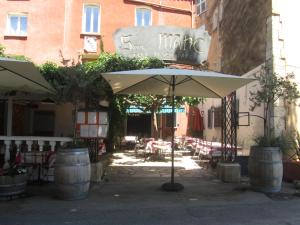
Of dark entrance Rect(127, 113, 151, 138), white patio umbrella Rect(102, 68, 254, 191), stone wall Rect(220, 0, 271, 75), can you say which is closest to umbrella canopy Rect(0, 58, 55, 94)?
white patio umbrella Rect(102, 68, 254, 191)

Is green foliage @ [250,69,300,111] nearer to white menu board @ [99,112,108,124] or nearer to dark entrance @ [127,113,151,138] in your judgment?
white menu board @ [99,112,108,124]

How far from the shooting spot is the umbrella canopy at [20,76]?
614 centimetres

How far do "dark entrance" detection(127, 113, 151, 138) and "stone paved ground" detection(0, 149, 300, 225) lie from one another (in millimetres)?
13161

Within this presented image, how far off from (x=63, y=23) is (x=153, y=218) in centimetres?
1458

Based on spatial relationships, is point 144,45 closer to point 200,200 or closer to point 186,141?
point 186,141

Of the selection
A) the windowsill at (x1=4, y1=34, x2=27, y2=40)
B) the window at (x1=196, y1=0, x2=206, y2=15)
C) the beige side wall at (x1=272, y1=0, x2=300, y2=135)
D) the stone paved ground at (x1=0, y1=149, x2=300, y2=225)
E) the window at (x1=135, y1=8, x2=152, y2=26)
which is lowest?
the stone paved ground at (x1=0, y1=149, x2=300, y2=225)

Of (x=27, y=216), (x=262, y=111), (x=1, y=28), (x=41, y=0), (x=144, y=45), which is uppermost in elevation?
(x=41, y=0)

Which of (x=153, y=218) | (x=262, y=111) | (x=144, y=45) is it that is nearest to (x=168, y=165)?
(x=262, y=111)

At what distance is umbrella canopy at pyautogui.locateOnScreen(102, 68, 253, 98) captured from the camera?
721cm

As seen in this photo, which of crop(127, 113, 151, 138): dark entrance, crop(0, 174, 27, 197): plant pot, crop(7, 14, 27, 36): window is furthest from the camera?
crop(127, 113, 151, 138): dark entrance

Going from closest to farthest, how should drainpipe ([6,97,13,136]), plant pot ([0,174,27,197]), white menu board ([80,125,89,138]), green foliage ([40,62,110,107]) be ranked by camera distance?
plant pot ([0,174,27,197]) < green foliage ([40,62,110,107]) < white menu board ([80,125,89,138]) < drainpipe ([6,97,13,136])

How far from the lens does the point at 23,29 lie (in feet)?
60.1

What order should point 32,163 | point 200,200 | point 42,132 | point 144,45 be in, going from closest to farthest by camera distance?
point 200,200
point 32,163
point 144,45
point 42,132

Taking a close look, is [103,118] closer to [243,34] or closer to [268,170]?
[268,170]
